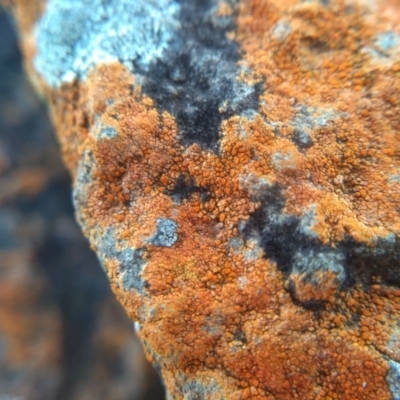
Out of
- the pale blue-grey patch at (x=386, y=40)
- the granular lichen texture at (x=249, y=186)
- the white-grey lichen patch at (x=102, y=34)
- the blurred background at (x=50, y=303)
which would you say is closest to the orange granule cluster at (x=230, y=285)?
the granular lichen texture at (x=249, y=186)

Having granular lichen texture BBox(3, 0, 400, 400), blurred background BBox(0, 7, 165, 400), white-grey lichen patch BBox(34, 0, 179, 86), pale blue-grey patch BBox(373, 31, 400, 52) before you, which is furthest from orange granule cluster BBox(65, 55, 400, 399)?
blurred background BBox(0, 7, 165, 400)

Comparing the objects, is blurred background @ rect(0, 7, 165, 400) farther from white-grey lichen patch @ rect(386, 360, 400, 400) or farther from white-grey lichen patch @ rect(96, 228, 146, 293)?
white-grey lichen patch @ rect(386, 360, 400, 400)

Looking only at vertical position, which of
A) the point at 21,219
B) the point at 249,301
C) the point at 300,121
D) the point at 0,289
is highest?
the point at 21,219

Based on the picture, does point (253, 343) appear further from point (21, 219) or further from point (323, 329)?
point (21, 219)

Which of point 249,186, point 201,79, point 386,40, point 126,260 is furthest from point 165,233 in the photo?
point 386,40

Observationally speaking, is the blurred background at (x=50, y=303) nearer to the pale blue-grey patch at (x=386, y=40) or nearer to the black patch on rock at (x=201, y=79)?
the black patch on rock at (x=201, y=79)

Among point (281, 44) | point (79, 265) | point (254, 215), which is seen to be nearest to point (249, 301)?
point (254, 215)

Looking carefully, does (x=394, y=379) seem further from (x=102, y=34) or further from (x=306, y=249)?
(x=102, y=34)
